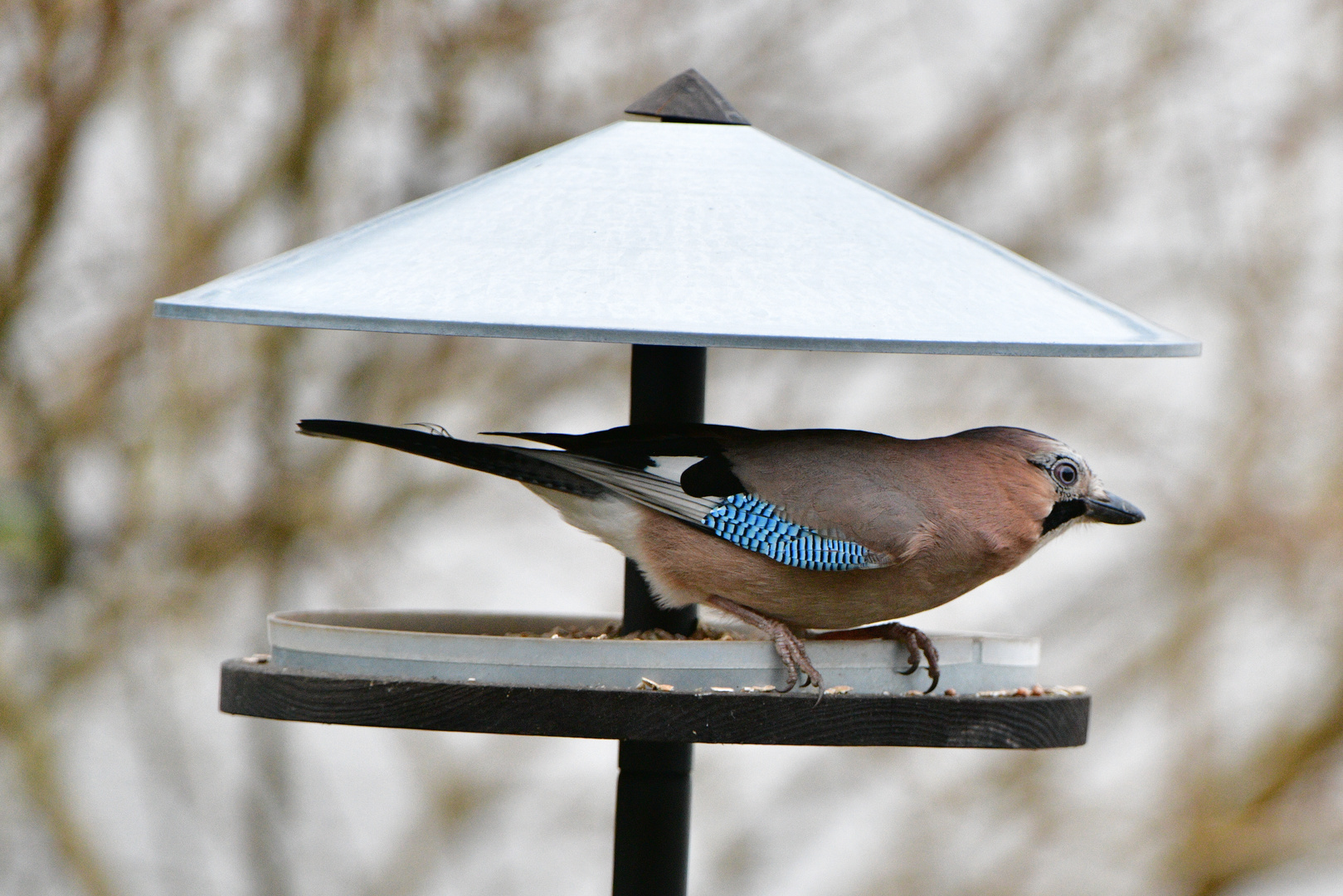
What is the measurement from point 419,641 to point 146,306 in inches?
147

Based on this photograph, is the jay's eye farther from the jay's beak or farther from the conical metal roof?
the conical metal roof

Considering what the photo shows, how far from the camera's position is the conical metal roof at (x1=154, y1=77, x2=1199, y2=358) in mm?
2541

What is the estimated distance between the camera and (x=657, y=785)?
3379mm

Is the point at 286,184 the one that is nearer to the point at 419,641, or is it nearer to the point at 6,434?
the point at 6,434

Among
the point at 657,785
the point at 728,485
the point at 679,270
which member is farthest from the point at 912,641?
the point at 679,270

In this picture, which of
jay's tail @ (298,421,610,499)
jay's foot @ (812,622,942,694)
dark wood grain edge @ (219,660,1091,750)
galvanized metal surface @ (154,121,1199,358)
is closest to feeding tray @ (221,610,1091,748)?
dark wood grain edge @ (219,660,1091,750)

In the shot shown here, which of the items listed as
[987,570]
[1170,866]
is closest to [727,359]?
[1170,866]

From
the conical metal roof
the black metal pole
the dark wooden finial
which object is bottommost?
the black metal pole

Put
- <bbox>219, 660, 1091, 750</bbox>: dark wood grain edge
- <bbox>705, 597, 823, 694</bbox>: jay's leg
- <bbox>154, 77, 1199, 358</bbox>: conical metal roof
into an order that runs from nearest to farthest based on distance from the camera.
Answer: <bbox>154, 77, 1199, 358</bbox>: conical metal roof
<bbox>219, 660, 1091, 750</bbox>: dark wood grain edge
<bbox>705, 597, 823, 694</bbox>: jay's leg

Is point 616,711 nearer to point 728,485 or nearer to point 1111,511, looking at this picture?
point 728,485

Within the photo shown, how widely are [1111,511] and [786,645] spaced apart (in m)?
0.85

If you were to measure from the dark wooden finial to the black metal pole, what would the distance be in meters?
0.49

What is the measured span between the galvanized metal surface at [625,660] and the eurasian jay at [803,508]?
0.06m

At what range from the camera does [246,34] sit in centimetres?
626
